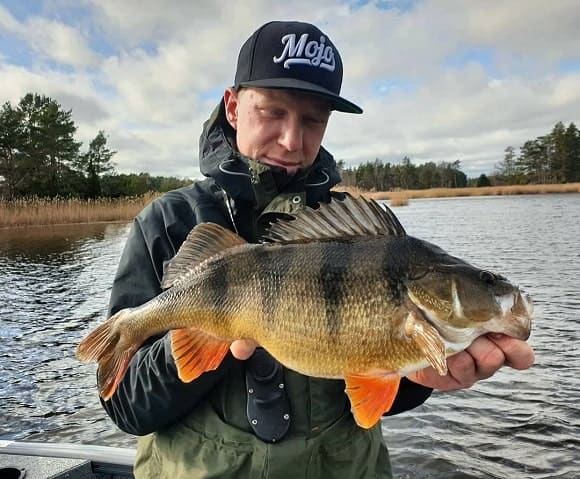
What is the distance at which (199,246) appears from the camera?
203cm

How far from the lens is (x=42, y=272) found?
50.3ft

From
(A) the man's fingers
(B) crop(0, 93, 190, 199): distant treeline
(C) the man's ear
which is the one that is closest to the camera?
(A) the man's fingers

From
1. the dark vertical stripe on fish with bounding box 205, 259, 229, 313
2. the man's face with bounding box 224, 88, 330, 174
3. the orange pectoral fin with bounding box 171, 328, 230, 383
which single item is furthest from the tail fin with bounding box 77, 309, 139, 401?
the man's face with bounding box 224, 88, 330, 174

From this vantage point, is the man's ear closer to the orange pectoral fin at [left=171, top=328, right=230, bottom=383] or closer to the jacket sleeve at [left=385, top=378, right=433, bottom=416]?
the orange pectoral fin at [left=171, top=328, right=230, bottom=383]

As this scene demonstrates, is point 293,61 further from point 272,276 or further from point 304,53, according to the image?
point 272,276

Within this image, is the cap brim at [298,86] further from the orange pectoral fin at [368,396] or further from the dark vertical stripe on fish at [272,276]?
the orange pectoral fin at [368,396]

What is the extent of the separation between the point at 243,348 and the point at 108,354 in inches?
21.9

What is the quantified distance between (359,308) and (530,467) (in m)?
3.92

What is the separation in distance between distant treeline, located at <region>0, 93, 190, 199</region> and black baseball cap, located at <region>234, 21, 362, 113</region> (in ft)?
131

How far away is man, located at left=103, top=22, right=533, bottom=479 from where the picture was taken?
76.4 inches

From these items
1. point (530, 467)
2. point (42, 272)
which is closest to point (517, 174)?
point (42, 272)

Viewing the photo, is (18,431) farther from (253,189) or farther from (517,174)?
(517,174)

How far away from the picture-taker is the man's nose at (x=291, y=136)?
225 centimetres

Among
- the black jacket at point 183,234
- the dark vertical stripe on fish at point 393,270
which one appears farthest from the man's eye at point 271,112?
the dark vertical stripe on fish at point 393,270
